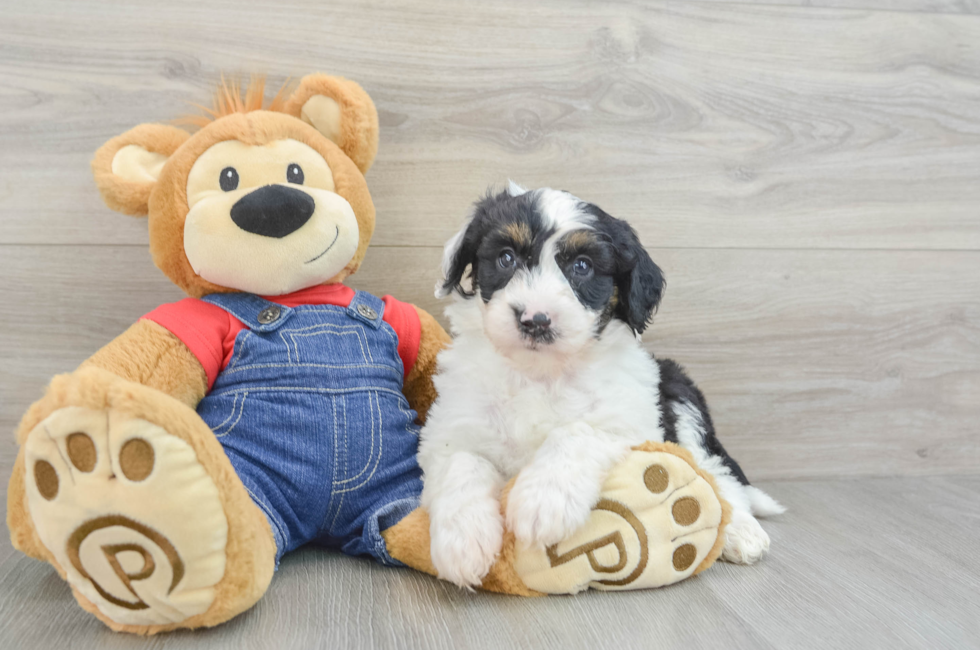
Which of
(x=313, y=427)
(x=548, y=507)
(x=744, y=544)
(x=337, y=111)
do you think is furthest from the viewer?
(x=337, y=111)

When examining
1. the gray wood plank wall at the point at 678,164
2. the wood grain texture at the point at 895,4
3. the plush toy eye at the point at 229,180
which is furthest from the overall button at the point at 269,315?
the wood grain texture at the point at 895,4

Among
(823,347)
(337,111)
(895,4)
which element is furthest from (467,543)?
(895,4)

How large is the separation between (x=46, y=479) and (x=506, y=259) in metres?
0.86

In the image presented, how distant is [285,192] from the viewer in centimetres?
140

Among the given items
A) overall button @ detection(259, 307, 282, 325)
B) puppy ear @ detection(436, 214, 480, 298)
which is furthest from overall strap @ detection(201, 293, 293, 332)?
puppy ear @ detection(436, 214, 480, 298)

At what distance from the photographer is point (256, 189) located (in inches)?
55.8

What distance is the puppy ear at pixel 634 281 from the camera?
4.60 feet

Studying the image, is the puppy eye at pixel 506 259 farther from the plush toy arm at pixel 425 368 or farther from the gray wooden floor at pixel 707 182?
the gray wooden floor at pixel 707 182

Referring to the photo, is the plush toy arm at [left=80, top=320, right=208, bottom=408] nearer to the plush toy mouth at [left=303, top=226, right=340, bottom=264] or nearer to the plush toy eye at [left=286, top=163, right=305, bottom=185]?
the plush toy mouth at [left=303, top=226, right=340, bottom=264]

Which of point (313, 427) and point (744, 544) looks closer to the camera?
point (313, 427)

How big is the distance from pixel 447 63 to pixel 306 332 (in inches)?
35.9

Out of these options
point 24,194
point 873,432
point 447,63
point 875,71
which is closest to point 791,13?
point 875,71

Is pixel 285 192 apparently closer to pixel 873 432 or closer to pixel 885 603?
pixel 885 603

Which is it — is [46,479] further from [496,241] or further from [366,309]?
[496,241]
